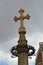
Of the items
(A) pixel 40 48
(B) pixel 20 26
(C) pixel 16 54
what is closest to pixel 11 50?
(C) pixel 16 54

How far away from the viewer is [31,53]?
28.1 meters

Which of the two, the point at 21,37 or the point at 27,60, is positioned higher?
the point at 21,37

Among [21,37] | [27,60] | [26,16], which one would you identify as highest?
[26,16]

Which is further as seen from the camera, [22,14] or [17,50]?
[22,14]

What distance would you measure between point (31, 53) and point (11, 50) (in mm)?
1696

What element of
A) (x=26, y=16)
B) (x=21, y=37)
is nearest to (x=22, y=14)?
(x=26, y=16)

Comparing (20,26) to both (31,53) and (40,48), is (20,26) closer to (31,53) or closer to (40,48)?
(31,53)

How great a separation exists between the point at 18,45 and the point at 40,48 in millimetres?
44695

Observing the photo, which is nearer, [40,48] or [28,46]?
[28,46]

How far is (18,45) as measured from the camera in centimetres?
2752

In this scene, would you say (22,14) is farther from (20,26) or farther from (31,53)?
(31,53)

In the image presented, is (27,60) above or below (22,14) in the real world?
below

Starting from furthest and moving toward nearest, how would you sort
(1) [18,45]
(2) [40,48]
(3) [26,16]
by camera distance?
1. (2) [40,48]
2. (3) [26,16]
3. (1) [18,45]

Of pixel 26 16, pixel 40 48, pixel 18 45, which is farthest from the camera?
pixel 40 48
